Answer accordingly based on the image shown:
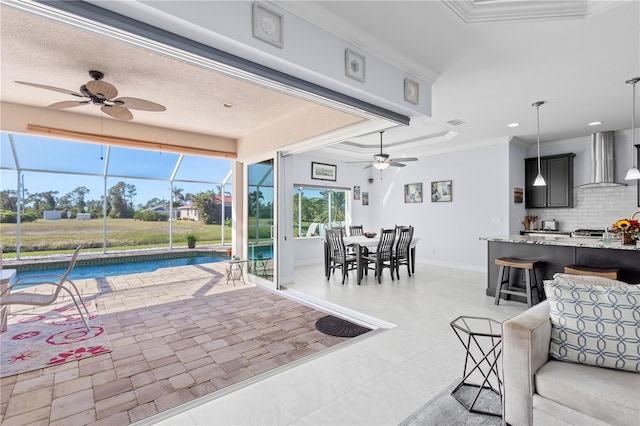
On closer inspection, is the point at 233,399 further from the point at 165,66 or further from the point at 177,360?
the point at 165,66

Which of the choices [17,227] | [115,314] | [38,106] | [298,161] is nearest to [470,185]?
[298,161]

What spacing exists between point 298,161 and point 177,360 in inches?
198

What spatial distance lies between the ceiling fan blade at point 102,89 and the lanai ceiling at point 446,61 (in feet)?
0.66

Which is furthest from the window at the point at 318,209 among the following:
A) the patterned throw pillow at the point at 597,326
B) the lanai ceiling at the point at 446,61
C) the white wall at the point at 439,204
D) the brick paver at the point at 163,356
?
the patterned throw pillow at the point at 597,326

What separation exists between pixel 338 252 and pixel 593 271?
351cm

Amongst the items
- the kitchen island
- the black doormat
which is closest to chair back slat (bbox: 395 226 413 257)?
the kitchen island

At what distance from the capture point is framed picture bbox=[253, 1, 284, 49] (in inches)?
71.7

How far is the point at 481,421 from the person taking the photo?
1.77 m

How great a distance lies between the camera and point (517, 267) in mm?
3973

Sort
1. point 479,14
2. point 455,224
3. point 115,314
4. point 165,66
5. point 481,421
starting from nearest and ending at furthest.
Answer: point 481,421 → point 479,14 → point 165,66 → point 115,314 → point 455,224

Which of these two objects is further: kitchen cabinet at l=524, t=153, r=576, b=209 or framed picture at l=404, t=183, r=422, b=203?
framed picture at l=404, t=183, r=422, b=203

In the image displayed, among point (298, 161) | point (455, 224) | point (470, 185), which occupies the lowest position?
point (455, 224)

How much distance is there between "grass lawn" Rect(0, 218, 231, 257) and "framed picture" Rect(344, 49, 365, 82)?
24.6ft

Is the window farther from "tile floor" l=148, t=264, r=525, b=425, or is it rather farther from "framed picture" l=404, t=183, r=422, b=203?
"tile floor" l=148, t=264, r=525, b=425
